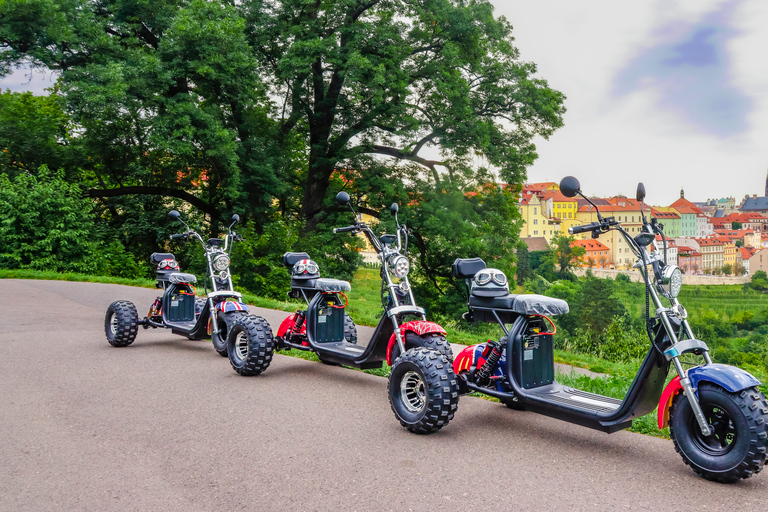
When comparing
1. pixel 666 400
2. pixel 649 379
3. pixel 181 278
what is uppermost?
pixel 181 278

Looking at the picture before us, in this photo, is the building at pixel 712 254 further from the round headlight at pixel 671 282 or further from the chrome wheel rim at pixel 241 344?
the round headlight at pixel 671 282

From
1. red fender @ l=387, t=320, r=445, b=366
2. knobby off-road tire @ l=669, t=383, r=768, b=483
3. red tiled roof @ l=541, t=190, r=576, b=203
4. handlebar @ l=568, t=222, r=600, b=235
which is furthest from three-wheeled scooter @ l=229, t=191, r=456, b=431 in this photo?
red tiled roof @ l=541, t=190, r=576, b=203

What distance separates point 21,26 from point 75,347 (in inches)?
512

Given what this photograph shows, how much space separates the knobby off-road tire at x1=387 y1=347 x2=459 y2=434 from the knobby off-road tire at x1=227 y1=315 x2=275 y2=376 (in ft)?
6.24

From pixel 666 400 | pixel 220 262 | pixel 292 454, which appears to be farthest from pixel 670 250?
pixel 220 262

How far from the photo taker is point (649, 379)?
11.7ft

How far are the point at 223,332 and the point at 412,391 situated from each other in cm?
333

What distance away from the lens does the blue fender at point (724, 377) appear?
3.15 metres

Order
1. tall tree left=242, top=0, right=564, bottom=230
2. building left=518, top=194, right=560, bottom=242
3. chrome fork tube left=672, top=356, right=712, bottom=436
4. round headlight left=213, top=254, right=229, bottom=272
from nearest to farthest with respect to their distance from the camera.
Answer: chrome fork tube left=672, top=356, right=712, bottom=436
round headlight left=213, top=254, right=229, bottom=272
tall tree left=242, top=0, right=564, bottom=230
building left=518, top=194, right=560, bottom=242

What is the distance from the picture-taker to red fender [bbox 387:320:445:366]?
5086 mm

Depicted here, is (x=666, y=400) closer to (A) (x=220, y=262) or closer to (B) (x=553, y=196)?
(A) (x=220, y=262)

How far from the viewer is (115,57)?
54.9ft

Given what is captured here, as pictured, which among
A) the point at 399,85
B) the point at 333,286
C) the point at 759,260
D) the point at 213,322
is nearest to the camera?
the point at 333,286

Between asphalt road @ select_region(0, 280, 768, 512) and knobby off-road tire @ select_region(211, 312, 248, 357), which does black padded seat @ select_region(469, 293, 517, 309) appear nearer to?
asphalt road @ select_region(0, 280, 768, 512)
